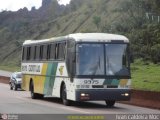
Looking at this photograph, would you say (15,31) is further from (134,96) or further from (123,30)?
(134,96)

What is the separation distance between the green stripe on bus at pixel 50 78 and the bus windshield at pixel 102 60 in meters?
3.39

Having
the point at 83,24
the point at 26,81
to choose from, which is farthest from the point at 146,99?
the point at 83,24

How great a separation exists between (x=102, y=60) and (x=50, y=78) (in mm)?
4984

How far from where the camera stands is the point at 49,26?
472ft

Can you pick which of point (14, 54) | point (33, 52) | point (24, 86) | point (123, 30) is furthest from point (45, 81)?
point (14, 54)

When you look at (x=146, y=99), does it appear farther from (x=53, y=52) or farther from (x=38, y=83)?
(x=38, y=83)

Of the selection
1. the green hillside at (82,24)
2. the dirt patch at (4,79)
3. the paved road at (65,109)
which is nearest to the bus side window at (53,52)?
the paved road at (65,109)

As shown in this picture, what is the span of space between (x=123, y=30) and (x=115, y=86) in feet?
113

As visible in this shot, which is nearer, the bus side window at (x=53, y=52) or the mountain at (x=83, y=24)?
the bus side window at (x=53, y=52)

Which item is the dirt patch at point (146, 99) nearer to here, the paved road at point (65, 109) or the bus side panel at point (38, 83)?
the paved road at point (65, 109)

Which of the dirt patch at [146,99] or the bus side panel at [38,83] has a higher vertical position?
the bus side panel at [38,83]

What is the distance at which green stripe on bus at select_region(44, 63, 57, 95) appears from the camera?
28.2 m

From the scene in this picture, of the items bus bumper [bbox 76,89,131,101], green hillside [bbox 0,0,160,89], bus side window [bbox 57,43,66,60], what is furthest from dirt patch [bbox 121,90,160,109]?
green hillside [bbox 0,0,160,89]

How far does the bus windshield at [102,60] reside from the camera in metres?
24.6
